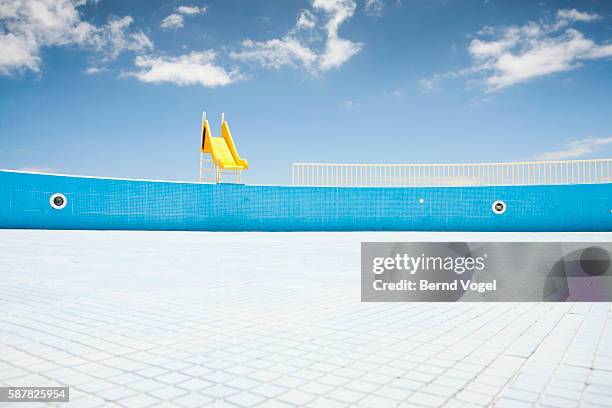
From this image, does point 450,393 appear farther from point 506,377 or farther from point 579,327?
point 579,327

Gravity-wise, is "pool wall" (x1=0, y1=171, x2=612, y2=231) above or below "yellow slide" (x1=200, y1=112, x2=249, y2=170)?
below

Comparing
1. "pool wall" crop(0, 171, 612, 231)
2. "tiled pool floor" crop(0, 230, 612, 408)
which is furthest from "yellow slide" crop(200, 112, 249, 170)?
"tiled pool floor" crop(0, 230, 612, 408)

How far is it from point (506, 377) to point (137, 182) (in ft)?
81.7

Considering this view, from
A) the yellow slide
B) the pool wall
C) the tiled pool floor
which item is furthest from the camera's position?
the yellow slide

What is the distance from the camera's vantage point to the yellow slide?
2812cm

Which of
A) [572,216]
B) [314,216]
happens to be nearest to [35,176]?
[314,216]

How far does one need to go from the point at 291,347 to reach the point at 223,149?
27011 millimetres

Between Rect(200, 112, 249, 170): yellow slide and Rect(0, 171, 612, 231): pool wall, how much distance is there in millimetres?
2309

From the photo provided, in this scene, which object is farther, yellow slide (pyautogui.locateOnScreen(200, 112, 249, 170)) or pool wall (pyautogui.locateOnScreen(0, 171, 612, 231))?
yellow slide (pyautogui.locateOnScreen(200, 112, 249, 170))

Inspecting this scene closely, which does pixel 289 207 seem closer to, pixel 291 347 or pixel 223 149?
pixel 223 149

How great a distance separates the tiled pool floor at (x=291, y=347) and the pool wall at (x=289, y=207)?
1923 cm

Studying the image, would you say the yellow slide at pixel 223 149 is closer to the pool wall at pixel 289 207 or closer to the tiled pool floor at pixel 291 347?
the pool wall at pixel 289 207

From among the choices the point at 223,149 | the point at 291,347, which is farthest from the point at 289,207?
the point at 291,347

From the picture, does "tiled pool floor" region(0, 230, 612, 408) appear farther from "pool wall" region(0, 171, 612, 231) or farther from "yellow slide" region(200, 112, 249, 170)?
"yellow slide" region(200, 112, 249, 170)
